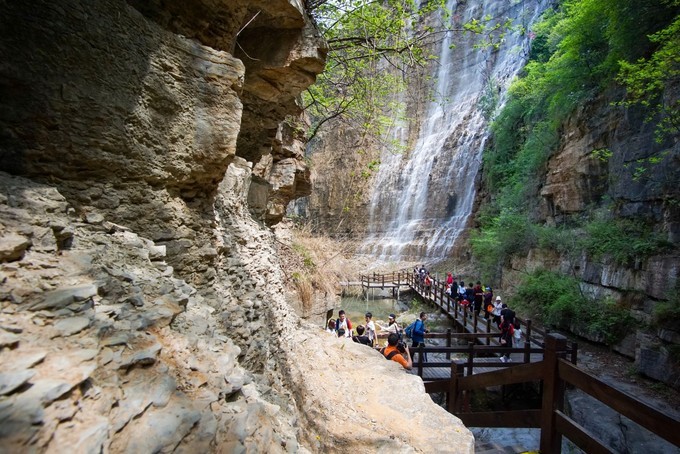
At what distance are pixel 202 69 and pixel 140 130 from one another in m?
0.74

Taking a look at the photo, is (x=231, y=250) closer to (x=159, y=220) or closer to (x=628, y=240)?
(x=159, y=220)

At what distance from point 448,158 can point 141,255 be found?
2533 cm

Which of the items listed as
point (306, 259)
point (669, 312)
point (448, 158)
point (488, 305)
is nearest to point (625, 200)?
point (669, 312)

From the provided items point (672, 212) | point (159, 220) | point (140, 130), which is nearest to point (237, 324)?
point (159, 220)

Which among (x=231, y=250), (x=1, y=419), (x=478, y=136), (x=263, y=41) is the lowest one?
(x=1, y=419)

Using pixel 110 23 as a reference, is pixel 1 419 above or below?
below

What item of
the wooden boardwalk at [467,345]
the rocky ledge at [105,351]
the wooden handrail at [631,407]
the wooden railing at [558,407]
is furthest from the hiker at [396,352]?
the rocky ledge at [105,351]

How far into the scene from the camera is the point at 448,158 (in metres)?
25.3

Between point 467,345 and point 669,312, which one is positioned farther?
point 467,345

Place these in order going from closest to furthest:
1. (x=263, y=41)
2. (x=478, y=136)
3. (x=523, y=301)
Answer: (x=263, y=41) → (x=523, y=301) → (x=478, y=136)

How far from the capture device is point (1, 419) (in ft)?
3.18

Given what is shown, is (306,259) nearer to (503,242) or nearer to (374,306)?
(503,242)

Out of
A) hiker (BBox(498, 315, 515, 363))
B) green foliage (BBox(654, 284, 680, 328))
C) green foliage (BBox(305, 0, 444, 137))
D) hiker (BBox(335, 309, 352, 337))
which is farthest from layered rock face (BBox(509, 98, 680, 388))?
green foliage (BBox(305, 0, 444, 137))

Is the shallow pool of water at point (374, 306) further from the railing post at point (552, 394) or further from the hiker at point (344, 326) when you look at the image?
the railing post at point (552, 394)
